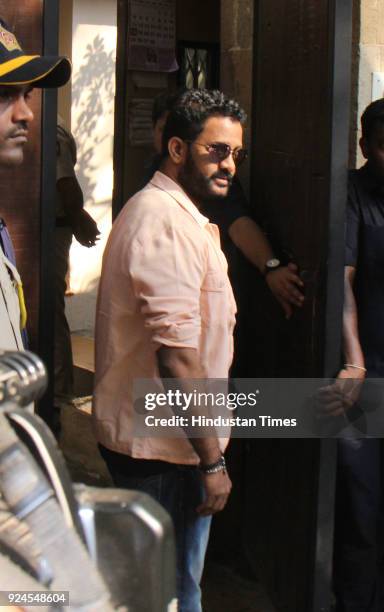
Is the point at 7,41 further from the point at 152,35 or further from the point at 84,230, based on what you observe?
the point at 152,35

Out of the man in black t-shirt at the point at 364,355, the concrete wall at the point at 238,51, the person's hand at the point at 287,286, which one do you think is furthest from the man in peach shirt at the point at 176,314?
the concrete wall at the point at 238,51

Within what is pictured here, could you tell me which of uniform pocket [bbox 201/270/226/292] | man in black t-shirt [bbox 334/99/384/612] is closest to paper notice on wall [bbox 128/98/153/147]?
man in black t-shirt [bbox 334/99/384/612]

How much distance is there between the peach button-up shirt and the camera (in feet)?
8.59

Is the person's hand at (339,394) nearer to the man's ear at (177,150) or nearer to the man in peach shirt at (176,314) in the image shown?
the man in peach shirt at (176,314)

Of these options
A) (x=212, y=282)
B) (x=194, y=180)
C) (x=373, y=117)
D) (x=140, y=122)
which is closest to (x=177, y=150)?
(x=194, y=180)

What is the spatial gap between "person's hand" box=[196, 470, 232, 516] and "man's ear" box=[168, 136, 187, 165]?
2.86ft

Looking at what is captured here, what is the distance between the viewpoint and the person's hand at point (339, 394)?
328 centimetres

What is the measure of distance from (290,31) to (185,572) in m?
1.77

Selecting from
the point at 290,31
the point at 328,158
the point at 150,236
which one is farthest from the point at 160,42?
the point at 150,236

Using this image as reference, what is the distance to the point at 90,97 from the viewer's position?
317 inches

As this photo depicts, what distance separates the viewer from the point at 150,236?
267cm

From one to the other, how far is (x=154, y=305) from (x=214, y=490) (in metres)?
0.54

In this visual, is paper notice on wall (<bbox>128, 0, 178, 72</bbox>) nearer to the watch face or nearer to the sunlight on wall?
the sunlight on wall

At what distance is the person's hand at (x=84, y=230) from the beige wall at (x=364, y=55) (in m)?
1.80
